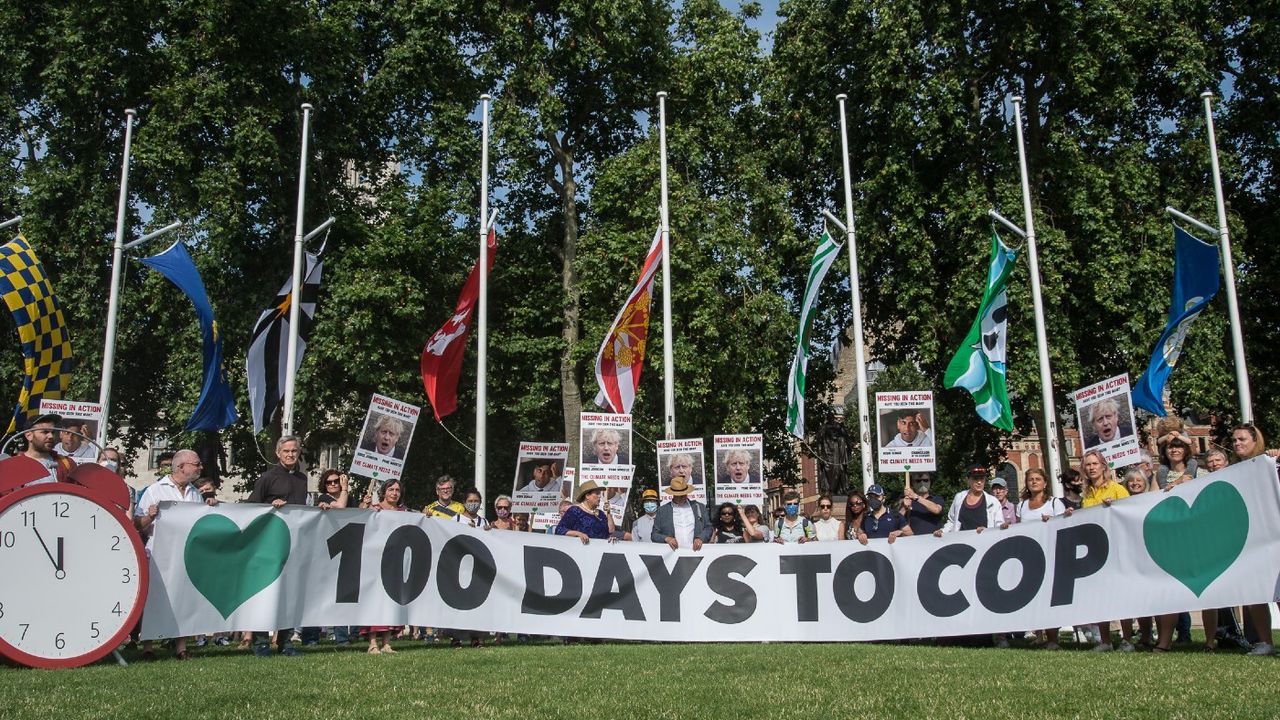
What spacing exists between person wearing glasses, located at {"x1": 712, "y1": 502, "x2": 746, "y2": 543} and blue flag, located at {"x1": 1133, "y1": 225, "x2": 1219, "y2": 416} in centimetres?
938

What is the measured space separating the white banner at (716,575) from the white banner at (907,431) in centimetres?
507

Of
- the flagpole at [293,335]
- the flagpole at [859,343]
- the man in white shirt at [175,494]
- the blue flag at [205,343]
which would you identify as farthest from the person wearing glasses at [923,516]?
the blue flag at [205,343]

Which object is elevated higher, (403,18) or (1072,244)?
(403,18)

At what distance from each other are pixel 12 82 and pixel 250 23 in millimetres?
7233

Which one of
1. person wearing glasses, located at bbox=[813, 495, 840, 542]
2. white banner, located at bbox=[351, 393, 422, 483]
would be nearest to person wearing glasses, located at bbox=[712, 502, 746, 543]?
person wearing glasses, located at bbox=[813, 495, 840, 542]

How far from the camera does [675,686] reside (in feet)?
25.0

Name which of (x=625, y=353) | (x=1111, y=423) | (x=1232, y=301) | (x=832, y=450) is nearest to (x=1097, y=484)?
(x=1111, y=423)

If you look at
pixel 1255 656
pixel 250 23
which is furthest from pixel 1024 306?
pixel 250 23

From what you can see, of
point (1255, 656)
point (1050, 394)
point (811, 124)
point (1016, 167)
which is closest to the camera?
point (1255, 656)

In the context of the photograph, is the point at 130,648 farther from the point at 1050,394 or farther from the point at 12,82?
the point at 12,82

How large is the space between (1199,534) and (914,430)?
278 inches

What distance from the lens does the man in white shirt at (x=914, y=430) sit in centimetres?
1723

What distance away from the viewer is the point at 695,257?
27.3m

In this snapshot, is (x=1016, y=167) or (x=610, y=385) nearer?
(x=610, y=385)
